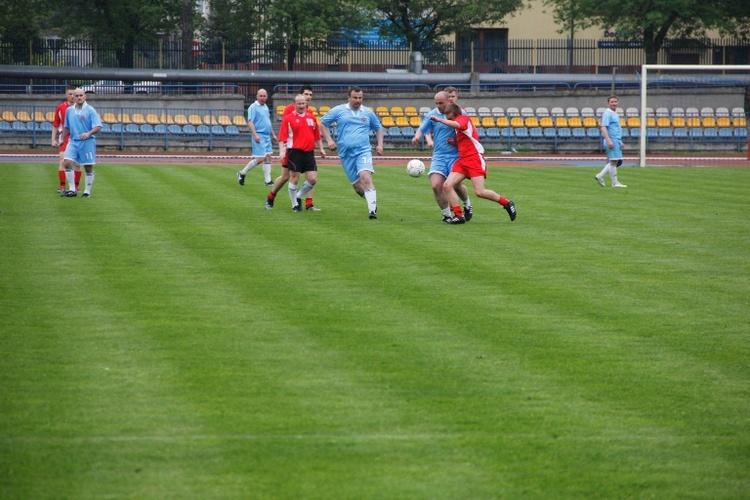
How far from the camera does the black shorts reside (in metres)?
15.7

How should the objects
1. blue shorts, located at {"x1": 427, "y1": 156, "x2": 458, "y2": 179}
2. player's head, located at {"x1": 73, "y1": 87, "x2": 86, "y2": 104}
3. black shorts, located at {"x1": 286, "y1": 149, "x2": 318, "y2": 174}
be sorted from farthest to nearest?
player's head, located at {"x1": 73, "y1": 87, "x2": 86, "y2": 104}
black shorts, located at {"x1": 286, "y1": 149, "x2": 318, "y2": 174}
blue shorts, located at {"x1": 427, "y1": 156, "x2": 458, "y2": 179}

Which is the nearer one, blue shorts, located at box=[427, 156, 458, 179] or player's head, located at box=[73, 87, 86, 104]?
blue shorts, located at box=[427, 156, 458, 179]

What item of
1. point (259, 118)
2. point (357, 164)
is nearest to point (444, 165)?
point (357, 164)

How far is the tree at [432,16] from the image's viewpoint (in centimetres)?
4697

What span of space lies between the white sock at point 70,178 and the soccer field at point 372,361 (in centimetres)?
436

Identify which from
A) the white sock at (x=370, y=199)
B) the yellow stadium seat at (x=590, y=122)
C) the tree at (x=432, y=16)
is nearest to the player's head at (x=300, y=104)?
the white sock at (x=370, y=199)

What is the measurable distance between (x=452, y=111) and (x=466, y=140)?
0.46m

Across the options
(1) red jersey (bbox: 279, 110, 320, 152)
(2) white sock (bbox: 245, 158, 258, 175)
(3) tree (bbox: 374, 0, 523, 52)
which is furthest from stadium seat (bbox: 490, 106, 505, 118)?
(1) red jersey (bbox: 279, 110, 320, 152)

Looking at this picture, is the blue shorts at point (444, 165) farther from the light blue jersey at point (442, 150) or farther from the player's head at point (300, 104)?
the player's head at point (300, 104)

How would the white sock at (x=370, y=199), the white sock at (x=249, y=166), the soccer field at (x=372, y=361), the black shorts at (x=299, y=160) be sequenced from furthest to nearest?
the white sock at (x=249, y=166) < the black shorts at (x=299, y=160) < the white sock at (x=370, y=199) < the soccer field at (x=372, y=361)

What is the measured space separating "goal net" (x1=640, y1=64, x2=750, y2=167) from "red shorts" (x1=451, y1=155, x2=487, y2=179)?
2112cm

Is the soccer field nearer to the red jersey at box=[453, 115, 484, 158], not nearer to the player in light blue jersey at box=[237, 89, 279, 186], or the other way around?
the red jersey at box=[453, 115, 484, 158]

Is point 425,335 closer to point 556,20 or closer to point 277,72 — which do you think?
point 277,72

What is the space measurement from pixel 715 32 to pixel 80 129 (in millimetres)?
43087
